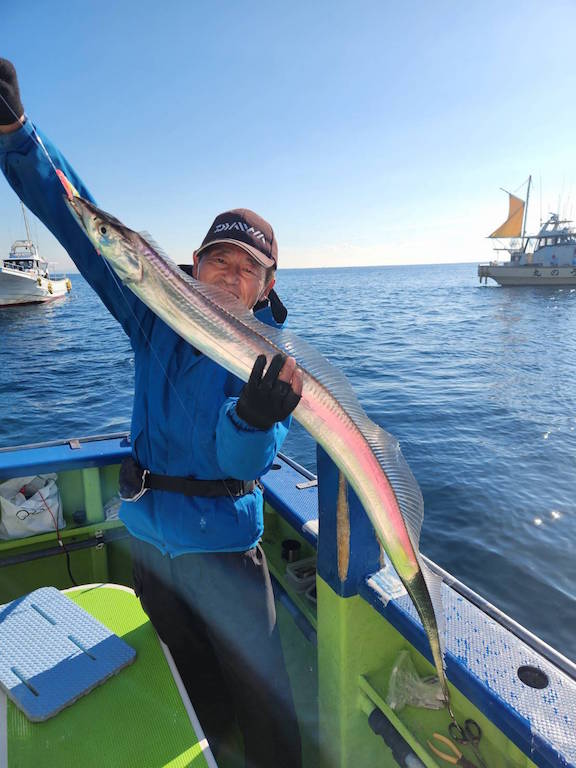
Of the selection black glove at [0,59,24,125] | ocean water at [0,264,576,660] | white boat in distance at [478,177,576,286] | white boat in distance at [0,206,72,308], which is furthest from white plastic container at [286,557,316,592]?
white boat in distance at [478,177,576,286]

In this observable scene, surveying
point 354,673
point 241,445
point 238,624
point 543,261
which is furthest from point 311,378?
point 543,261

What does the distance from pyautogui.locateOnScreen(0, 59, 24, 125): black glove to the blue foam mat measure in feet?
9.12

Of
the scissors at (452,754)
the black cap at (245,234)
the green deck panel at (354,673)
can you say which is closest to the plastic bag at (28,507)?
the green deck panel at (354,673)

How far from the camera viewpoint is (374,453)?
1969 millimetres

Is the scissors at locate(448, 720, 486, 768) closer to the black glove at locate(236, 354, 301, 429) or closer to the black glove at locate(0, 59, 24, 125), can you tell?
the black glove at locate(236, 354, 301, 429)

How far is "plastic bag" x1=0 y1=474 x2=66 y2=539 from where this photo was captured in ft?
13.1

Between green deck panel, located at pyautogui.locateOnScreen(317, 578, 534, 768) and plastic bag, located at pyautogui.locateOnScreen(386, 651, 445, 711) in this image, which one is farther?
green deck panel, located at pyautogui.locateOnScreen(317, 578, 534, 768)

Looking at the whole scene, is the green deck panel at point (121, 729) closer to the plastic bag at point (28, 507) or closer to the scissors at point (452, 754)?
the scissors at point (452, 754)

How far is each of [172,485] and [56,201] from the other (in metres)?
1.63

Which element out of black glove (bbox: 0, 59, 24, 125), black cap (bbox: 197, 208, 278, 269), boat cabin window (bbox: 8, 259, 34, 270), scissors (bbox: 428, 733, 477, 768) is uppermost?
boat cabin window (bbox: 8, 259, 34, 270)

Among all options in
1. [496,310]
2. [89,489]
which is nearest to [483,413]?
[89,489]

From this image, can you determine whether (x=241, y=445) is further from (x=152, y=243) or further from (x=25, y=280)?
(x=25, y=280)

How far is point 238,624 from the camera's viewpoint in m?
2.54

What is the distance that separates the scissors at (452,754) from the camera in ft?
6.65
